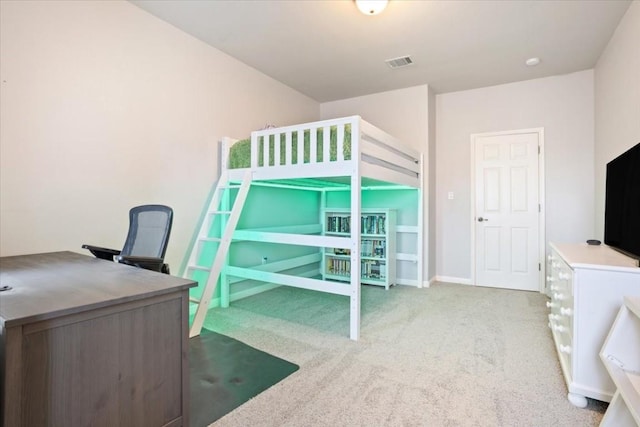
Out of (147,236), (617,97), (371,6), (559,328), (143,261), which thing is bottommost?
(559,328)

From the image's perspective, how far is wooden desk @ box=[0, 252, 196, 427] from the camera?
90 cm

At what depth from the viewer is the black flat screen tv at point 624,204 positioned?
1742 millimetres

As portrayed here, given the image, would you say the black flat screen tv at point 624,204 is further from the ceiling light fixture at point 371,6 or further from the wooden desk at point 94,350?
the wooden desk at point 94,350

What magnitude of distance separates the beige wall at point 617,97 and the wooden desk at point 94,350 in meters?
3.23

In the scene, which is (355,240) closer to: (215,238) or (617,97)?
(215,238)

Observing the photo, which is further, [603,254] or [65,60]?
[65,60]

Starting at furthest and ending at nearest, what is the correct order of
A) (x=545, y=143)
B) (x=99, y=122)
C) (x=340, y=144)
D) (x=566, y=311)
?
(x=545, y=143) → (x=340, y=144) → (x=99, y=122) → (x=566, y=311)

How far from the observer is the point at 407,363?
2.09 m

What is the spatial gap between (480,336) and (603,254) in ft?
3.30

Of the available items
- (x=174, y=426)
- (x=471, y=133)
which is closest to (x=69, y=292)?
(x=174, y=426)

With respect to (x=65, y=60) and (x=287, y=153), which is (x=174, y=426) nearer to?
(x=287, y=153)

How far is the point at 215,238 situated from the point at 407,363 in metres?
1.80

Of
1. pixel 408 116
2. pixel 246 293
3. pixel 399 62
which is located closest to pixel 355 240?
pixel 246 293

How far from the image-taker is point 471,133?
14.2ft
